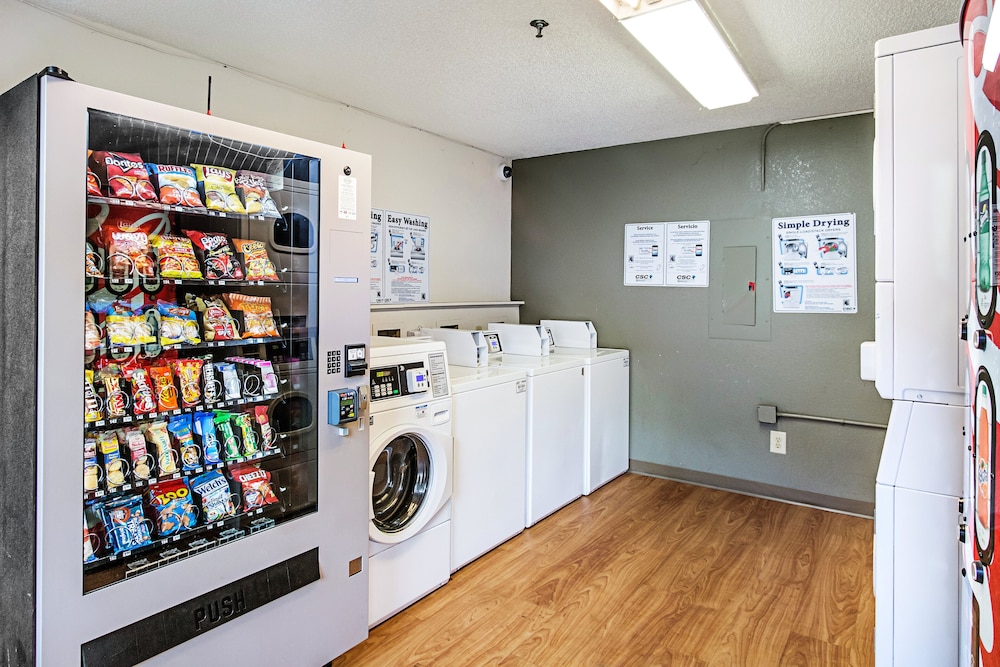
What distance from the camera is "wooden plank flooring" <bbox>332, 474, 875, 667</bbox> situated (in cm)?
217

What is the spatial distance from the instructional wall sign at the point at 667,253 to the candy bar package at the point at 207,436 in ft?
9.90

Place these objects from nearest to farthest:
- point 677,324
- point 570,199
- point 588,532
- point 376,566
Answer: point 376,566, point 588,532, point 677,324, point 570,199

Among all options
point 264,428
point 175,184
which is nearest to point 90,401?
point 264,428

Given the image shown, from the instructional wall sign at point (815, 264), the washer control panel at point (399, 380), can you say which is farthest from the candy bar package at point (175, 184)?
the instructional wall sign at point (815, 264)

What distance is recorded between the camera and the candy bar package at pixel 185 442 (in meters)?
1.75

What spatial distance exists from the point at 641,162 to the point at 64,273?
3.50 meters

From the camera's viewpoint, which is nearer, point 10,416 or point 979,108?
point 979,108

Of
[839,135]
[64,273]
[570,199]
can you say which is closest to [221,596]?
[64,273]

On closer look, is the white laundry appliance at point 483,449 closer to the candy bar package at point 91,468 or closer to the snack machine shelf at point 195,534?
the snack machine shelf at point 195,534

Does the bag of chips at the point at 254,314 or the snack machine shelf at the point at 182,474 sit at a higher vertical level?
the bag of chips at the point at 254,314

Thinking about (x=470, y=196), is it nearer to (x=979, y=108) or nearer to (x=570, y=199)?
(x=570, y=199)

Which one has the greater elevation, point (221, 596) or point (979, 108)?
point (979, 108)

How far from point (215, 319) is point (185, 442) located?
37 centimetres

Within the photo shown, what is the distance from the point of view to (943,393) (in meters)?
1.50
